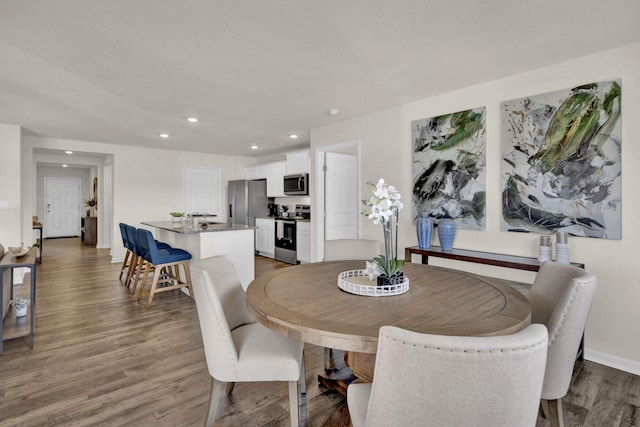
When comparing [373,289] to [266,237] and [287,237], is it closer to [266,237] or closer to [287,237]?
[287,237]

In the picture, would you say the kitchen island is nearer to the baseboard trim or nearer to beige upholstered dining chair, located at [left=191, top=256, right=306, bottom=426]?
beige upholstered dining chair, located at [left=191, top=256, right=306, bottom=426]

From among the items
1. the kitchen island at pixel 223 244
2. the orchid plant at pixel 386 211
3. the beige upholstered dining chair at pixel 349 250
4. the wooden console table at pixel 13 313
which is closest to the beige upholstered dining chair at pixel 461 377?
the orchid plant at pixel 386 211

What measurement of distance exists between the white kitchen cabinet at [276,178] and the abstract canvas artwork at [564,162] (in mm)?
4475

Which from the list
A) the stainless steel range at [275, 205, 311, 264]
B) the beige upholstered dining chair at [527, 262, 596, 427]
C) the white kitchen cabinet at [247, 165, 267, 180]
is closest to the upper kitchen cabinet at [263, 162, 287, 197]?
the white kitchen cabinet at [247, 165, 267, 180]

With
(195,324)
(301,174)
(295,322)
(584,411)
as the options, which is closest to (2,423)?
(195,324)

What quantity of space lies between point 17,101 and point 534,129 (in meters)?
5.27

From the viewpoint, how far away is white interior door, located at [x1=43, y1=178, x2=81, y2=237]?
32.8ft

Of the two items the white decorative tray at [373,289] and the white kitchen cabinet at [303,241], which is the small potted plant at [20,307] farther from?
the white kitchen cabinet at [303,241]

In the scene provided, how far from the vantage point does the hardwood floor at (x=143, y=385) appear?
184 cm

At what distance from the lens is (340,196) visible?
5129mm

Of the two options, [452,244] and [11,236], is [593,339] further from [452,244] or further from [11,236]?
[11,236]

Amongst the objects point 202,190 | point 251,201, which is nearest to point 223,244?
point 251,201

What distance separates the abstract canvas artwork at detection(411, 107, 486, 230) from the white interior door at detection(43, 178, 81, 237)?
11144mm

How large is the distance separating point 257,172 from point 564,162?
5941 millimetres
